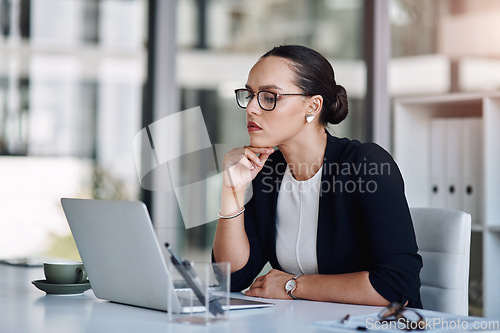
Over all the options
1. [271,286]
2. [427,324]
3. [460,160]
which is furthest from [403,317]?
[460,160]

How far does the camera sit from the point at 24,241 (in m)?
3.83

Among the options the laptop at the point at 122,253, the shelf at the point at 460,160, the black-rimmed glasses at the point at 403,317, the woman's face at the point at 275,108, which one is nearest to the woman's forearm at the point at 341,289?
the laptop at the point at 122,253

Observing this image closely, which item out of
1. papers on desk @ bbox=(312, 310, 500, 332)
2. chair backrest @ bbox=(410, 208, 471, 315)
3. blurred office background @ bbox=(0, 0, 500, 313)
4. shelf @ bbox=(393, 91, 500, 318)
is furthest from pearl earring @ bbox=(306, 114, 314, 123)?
Answer: blurred office background @ bbox=(0, 0, 500, 313)

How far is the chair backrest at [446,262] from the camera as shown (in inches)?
69.2

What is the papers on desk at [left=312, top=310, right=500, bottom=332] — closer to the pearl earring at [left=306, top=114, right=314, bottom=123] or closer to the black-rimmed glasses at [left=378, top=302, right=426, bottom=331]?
the black-rimmed glasses at [left=378, top=302, right=426, bottom=331]

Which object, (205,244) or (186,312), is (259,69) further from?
(205,244)

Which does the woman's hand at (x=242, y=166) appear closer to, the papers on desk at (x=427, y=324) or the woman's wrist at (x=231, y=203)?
the woman's wrist at (x=231, y=203)

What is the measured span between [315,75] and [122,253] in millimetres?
792

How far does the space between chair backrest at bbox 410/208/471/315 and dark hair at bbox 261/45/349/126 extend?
1.39 ft

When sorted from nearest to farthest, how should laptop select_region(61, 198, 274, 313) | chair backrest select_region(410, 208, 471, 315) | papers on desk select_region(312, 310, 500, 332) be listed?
papers on desk select_region(312, 310, 500, 332)
laptop select_region(61, 198, 274, 313)
chair backrest select_region(410, 208, 471, 315)

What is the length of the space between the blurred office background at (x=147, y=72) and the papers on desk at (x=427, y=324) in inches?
85.6

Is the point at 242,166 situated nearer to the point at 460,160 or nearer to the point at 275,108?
the point at 275,108

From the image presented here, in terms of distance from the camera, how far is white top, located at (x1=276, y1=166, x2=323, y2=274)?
1831 mm

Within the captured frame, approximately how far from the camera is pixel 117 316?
1.33m
